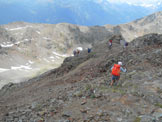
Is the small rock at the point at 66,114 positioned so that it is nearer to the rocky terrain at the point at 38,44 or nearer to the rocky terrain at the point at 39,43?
the rocky terrain at the point at 39,43

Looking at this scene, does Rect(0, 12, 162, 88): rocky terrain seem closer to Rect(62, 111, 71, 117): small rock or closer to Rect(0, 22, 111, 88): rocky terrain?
Rect(0, 22, 111, 88): rocky terrain

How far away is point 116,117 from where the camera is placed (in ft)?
28.5

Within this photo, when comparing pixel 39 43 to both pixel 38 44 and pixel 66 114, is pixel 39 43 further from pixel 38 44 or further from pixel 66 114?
pixel 66 114

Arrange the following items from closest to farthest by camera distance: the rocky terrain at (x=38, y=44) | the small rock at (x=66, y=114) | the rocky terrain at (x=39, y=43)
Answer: the small rock at (x=66, y=114)
the rocky terrain at (x=39, y=43)
the rocky terrain at (x=38, y=44)

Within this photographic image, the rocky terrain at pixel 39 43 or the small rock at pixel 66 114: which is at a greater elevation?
the rocky terrain at pixel 39 43

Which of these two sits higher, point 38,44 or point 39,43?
point 39,43

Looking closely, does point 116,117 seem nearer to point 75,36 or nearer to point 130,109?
point 130,109

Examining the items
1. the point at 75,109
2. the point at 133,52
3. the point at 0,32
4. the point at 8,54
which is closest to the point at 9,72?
the point at 8,54

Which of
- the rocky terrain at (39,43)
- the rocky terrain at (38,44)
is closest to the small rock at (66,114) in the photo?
the rocky terrain at (39,43)

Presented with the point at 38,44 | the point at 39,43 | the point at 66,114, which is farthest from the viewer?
the point at 39,43

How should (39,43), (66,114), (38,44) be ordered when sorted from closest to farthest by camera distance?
(66,114), (38,44), (39,43)

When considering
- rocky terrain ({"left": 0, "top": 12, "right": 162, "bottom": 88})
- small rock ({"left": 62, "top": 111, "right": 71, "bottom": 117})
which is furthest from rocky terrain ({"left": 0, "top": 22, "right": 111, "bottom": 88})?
small rock ({"left": 62, "top": 111, "right": 71, "bottom": 117})

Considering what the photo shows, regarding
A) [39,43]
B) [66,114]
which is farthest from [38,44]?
[66,114]

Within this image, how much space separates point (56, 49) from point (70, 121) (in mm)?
129126
